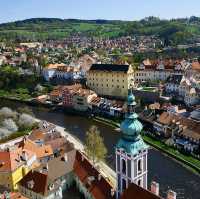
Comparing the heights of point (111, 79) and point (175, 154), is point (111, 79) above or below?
above

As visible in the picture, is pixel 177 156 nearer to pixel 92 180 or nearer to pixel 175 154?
pixel 175 154

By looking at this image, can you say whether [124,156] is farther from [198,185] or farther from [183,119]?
[183,119]

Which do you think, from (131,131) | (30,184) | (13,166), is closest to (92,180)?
(30,184)

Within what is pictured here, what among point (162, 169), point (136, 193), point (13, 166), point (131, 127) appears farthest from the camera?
point (162, 169)

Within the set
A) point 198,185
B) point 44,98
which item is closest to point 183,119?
point 198,185

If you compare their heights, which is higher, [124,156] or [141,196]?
[124,156]

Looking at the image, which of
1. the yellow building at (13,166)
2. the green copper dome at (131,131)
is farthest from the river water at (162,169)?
the green copper dome at (131,131)
